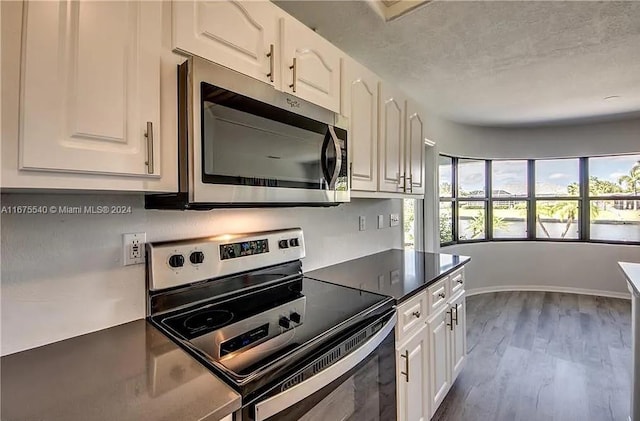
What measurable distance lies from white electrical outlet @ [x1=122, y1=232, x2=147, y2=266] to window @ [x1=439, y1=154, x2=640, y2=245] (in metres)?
3.73

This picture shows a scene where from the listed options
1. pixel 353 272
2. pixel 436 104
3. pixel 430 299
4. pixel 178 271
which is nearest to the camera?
pixel 178 271

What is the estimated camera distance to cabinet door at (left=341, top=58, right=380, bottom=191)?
168 cm

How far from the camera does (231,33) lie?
1.11 m

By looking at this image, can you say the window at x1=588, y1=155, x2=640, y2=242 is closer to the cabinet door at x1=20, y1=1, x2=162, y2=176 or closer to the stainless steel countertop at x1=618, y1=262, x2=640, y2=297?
the stainless steel countertop at x1=618, y1=262, x2=640, y2=297

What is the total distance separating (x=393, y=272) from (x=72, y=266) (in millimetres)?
1543

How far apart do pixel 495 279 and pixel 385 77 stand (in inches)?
136

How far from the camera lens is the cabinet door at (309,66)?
132 centimetres

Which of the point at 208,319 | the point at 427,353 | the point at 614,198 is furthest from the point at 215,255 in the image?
the point at 614,198

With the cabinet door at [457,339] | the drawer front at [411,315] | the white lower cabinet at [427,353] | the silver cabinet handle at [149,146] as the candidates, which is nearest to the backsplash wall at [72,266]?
the silver cabinet handle at [149,146]

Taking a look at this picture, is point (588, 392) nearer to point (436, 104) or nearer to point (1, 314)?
point (436, 104)

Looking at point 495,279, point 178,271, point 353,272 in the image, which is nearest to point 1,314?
point 178,271

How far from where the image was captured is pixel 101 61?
0.82 meters

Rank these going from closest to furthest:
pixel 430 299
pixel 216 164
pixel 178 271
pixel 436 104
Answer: pixel 216 164 < pixel 178 271 < pixel 430 299 < pixel 436 104

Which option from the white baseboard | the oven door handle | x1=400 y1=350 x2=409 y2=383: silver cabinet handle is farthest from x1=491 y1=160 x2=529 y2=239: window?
the oven door handle
